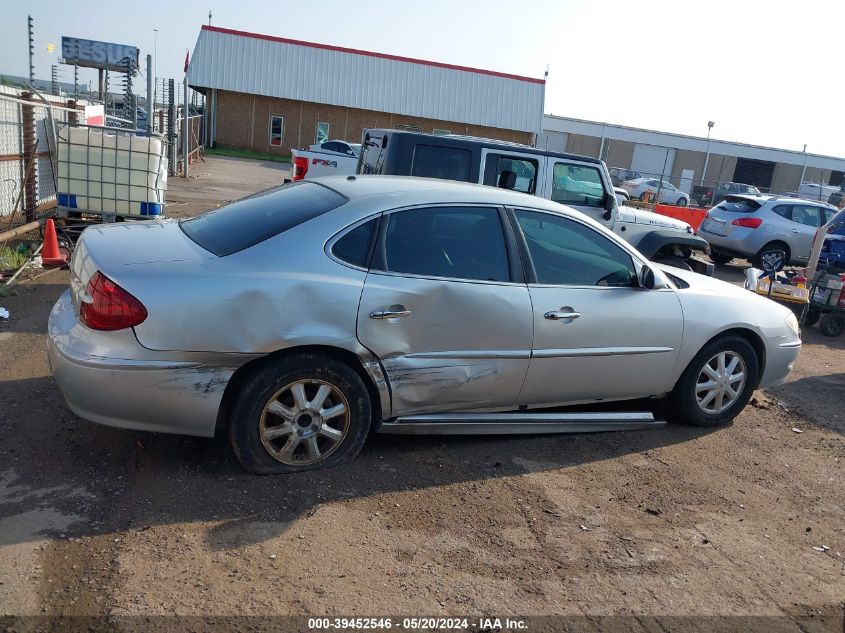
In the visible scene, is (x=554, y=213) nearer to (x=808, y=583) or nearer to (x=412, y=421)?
(x=412, y=421)

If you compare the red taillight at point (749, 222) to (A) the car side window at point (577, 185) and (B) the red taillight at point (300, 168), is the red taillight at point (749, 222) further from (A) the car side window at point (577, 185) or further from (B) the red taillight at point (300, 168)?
(B) the red taillight at point (300, 168)

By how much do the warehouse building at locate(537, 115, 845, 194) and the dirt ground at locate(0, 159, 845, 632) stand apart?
4370 centimetres

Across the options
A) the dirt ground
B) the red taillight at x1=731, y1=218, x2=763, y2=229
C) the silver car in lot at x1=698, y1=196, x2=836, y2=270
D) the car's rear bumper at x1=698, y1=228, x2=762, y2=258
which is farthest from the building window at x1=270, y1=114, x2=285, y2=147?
the dirt ground

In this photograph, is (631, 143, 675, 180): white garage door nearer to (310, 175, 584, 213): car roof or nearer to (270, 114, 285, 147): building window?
(270, 114, 285, 147): building window

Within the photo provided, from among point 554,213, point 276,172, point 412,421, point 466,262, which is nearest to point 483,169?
point 554,213

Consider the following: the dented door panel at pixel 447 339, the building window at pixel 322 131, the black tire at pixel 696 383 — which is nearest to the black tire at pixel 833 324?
the black tire at pixel 696 383

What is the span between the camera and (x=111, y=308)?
12.4ft

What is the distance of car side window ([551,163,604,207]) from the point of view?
28.5ft

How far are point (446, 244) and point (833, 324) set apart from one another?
24.7 feet

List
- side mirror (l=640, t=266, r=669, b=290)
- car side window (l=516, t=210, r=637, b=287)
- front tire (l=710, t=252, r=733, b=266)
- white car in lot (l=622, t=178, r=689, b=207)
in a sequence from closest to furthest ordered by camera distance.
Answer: car side window (l=516, t=210, r=637, b=287)
side mirror (l=640, t=266, r=669, b=290)
front tire (l=710, t=252, r=733, b=266)
white car in lot (l=622, t=178, r=689, b=207)

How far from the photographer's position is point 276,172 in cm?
3016

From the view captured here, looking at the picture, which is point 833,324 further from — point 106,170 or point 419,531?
point 106,170

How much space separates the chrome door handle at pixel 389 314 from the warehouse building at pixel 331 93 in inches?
1395

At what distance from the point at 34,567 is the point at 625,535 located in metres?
2.89
